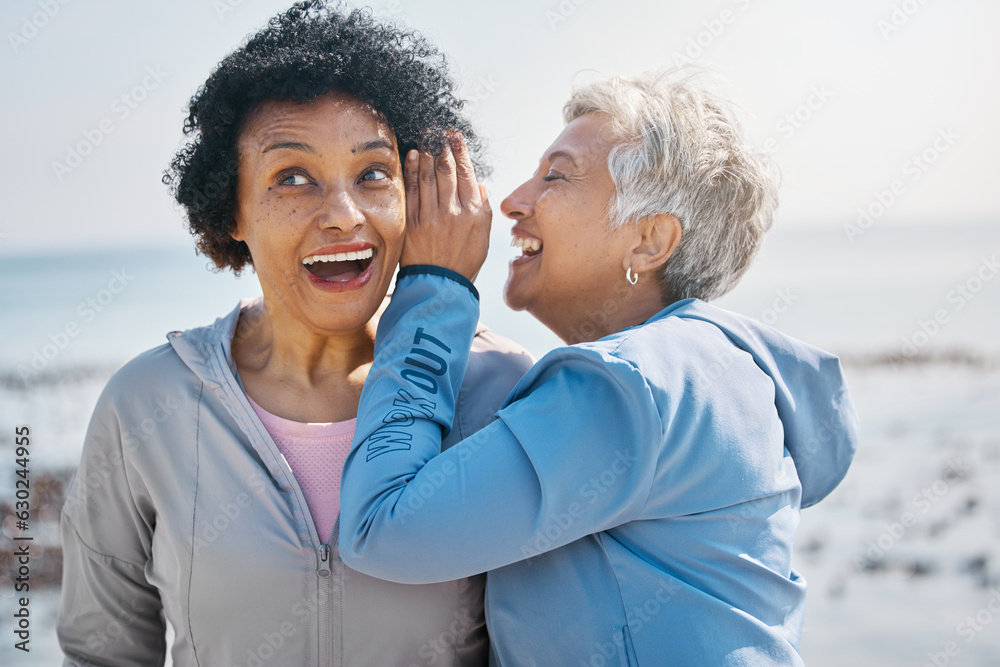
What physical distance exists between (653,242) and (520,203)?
460mm

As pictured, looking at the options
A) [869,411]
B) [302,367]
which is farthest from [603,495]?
[869,411]

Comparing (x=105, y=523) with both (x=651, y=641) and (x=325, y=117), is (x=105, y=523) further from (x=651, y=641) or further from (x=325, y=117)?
(x=651, y=641)

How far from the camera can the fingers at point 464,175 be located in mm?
2287

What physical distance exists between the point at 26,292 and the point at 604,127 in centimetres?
1494

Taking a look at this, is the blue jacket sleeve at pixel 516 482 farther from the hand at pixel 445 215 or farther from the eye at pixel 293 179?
the eye at pixel 293 179

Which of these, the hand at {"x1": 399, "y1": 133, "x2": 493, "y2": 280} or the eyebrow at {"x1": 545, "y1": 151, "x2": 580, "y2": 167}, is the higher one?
the eyebrow at {"x1": 545, "y1": 151, "x2": 580, "y2": 167}

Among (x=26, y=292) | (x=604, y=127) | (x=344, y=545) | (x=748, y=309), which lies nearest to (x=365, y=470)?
(x=344, y=545)

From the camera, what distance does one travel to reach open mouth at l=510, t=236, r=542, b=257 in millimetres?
2555

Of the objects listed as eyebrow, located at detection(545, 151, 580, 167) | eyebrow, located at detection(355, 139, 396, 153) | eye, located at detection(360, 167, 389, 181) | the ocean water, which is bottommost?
the ocean water

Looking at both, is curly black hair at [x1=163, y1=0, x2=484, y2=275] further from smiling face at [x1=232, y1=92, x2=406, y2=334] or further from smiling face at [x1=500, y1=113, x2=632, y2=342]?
smiling face at [x1=500, y1=113, x2=632, y2=342]

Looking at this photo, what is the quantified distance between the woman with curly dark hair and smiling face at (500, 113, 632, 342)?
0.23m

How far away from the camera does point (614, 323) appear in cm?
235

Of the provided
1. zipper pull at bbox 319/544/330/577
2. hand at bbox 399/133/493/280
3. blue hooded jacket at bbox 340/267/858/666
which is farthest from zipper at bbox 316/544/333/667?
hand at bbox 399/133/493/280

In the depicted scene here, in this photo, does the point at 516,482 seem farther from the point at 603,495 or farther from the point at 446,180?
the point at 446,180
